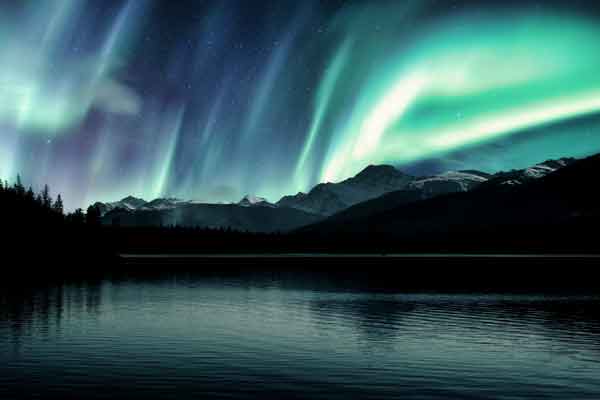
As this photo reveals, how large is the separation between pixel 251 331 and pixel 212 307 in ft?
83.8

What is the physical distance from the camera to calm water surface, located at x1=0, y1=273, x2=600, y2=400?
36.6 metres

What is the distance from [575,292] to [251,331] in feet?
244

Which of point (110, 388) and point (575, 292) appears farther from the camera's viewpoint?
point (575, 292)

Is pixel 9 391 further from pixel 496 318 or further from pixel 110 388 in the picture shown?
pixel 496 318

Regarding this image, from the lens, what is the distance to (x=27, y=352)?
47375 mm

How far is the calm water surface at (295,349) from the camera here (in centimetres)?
3659

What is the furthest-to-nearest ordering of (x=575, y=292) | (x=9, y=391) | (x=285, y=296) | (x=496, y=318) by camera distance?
1. (x=575, y=292)
2. (x=285, y=296)
3. (x=496, y=318)
4. (x=9, y=391)

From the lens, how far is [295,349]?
51375 millimetres

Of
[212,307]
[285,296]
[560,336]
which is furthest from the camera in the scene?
[285,296]

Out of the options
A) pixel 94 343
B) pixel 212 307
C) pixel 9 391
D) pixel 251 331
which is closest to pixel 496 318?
pixel 251 331

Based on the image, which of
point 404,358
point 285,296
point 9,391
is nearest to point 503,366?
point 404,358

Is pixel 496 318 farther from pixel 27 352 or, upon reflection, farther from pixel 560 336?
pixel 27 352

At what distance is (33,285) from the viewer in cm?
12081

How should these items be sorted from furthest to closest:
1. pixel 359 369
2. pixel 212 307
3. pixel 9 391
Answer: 1. pixel 212 307
2. pixel 359 369
3. pixel 9 391
